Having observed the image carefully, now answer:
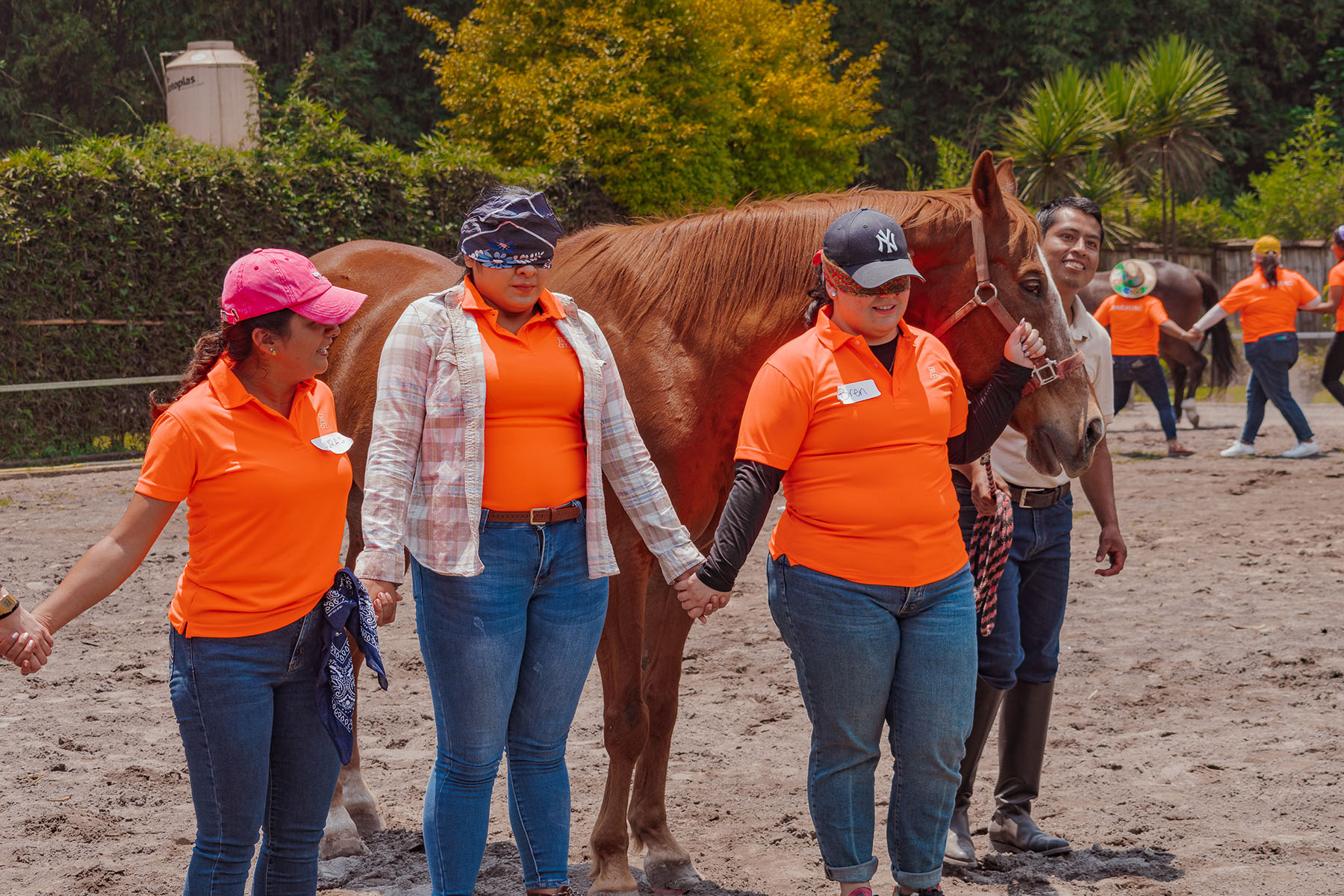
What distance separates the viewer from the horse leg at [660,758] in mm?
3721

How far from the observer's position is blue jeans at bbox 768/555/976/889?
9.67 feet

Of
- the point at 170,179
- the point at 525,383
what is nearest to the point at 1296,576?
the point at 525,383

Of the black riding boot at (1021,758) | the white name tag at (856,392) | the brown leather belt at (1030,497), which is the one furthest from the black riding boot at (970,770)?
the white name tag at (856,392)

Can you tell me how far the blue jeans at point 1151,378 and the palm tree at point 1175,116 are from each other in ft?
26.8

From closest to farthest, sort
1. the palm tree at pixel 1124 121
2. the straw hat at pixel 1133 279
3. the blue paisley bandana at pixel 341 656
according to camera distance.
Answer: the blue paisley bandana at pixel 341 656 < the straw hat at pixel 1133 279 < the palm tree at pixel 1124 121

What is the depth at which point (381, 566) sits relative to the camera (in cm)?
279

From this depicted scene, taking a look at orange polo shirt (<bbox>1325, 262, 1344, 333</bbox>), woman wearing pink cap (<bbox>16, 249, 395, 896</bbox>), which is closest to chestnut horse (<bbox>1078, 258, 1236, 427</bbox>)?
orange polo shirt (<bbox>1325, 262, 1344, 333</bbox>)

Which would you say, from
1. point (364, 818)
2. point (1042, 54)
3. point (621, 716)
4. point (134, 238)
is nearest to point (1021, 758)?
point (621, 716)

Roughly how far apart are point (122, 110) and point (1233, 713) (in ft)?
82.7

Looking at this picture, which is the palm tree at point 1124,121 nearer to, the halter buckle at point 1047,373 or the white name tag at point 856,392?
the halter buckle at point 1047,373

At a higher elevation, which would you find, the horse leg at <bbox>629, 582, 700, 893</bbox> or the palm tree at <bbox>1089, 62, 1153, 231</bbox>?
the palm tree at <bbox>1089, 62, 1153, 231</bbox>

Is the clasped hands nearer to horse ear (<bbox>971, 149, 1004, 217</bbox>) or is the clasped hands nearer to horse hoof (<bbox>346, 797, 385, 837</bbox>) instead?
horse ear (<bbox>971, 149, 1004, 217</bbox>)

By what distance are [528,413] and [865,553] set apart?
88 centimetres

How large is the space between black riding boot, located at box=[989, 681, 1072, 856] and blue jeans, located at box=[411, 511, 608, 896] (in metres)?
1.62
